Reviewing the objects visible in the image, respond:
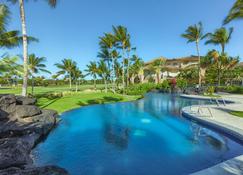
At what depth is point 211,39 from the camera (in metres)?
33.7

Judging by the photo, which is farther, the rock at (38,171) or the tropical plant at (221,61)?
the tropical plant at (221,61)

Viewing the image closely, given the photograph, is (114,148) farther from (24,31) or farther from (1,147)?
(24,31)

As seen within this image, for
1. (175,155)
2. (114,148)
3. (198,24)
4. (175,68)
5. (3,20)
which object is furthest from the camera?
(175,68)

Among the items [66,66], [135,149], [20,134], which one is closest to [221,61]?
[135,149]

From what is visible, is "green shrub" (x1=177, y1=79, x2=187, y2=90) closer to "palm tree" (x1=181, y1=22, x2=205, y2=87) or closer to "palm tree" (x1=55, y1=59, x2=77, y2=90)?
"palm tree" (x1=181, y1=22, x2=205, y2=87)

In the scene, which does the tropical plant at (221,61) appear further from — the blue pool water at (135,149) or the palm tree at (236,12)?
the blue pool water at (135,149)

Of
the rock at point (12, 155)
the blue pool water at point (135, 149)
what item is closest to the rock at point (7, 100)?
the blue pool water at point (135, 149)

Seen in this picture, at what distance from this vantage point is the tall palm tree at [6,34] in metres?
13.7

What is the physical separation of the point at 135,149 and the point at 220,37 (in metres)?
32.0

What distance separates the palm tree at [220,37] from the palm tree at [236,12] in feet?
70.1

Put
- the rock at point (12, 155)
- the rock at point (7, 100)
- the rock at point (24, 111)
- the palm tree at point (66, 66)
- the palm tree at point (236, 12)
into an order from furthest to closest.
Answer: the palm tree at point (66, 66) → the palm tree at point (236, 12) → the rock at point (24, 111) → the rock at point (7, 100) → the rock at point (12, 155)

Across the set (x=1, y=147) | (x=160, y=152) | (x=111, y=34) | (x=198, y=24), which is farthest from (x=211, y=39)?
(x=1, y=147)

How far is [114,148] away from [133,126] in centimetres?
415

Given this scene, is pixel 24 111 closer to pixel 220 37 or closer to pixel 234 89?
pixel 234 89
